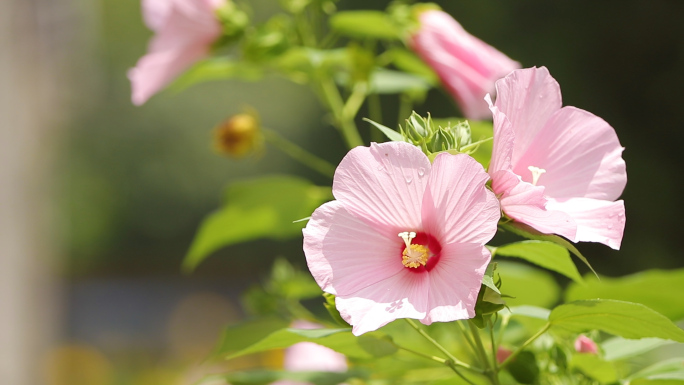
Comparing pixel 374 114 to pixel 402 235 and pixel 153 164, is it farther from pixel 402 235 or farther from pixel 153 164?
pixel 153 164

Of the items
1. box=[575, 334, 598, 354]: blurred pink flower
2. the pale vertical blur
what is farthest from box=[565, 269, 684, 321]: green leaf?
the pale vertical blur

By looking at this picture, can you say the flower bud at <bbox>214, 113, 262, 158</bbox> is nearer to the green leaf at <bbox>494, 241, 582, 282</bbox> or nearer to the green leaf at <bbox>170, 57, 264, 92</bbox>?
the green leaf at <bbox>170, 57, 264, 92</bbox>

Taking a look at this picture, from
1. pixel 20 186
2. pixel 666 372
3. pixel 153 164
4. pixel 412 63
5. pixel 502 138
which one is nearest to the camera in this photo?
pixel 502 138

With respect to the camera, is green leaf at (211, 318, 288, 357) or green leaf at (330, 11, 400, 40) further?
green leaf at (330, 11, 400, 40)

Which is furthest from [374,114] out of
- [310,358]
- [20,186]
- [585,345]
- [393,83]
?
[20,186]

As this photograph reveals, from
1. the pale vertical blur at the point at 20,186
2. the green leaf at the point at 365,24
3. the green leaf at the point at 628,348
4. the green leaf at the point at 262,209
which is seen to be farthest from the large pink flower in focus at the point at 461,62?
the pale vertical blur at the point at 20,186
